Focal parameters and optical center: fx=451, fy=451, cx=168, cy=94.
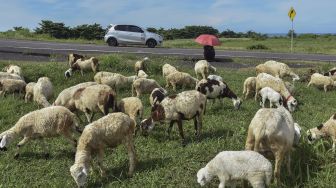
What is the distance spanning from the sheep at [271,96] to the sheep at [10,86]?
8.11m

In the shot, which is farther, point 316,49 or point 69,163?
point 316,49

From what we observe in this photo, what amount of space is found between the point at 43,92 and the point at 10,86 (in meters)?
1.86

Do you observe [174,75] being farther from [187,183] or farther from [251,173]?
[251,173]

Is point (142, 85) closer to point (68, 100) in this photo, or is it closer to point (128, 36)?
point (68, 100)

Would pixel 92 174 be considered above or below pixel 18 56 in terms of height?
below

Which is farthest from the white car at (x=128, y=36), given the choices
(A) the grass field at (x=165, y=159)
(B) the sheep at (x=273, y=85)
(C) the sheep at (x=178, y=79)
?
(A) the grass field at (x=165, y=159)

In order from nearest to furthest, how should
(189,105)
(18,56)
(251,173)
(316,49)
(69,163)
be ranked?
(251,173) → (69,163) → (189,105) → (18,56) → (316,49)

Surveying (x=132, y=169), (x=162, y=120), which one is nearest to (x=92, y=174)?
(x=132, y=169)

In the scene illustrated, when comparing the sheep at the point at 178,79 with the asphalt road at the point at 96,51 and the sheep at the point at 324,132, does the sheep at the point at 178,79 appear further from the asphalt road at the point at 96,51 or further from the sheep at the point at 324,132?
the asphalt road at the point at 96,51

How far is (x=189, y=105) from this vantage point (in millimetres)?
10547

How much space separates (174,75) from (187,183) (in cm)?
922

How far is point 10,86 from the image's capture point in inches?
604

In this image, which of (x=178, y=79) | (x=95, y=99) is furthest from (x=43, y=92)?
(x=178, y=79)

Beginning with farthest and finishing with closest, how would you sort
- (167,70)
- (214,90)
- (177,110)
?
(167,70)
(214,90)
(177,110)
